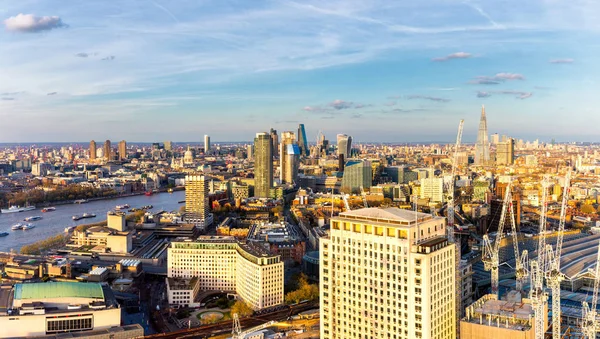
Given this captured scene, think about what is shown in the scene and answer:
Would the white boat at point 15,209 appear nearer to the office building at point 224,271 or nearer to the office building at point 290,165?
the office building at point 290,165

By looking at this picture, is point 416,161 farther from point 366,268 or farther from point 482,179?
point 366,268

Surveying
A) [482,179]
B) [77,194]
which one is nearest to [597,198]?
[482,179]

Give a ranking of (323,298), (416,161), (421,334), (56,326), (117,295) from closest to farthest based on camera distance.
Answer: (421,334)
(323,298)
(56,326)
(117,295)
(416,161)

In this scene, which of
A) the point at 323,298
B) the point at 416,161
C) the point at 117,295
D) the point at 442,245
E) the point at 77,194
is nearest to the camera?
the point at 442,245

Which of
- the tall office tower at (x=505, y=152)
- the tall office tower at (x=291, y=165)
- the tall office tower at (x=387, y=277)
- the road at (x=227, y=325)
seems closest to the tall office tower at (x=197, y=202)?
the road at (x=227, y=325)

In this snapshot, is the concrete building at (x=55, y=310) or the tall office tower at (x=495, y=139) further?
the tall office tower at (x=495, y=139)

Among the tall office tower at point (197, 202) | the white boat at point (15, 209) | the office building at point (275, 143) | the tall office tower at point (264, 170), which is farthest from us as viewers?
the office building at point (275, 143)
